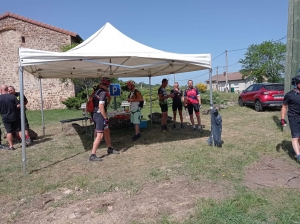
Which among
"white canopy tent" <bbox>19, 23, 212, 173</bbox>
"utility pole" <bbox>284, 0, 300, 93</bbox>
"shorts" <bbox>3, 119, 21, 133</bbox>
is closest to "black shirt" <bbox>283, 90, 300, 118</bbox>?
"white canopy tent" <bbox>19, 23, 212, 173</bbox>

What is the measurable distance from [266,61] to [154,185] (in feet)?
117

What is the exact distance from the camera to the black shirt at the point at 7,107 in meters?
6.08

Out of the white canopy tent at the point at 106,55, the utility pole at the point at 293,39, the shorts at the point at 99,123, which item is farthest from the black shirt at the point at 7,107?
the utility pole at the point at 293,39

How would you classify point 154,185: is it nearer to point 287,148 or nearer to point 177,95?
point 287,148

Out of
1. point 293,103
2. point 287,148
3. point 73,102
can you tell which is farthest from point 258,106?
point 73,102

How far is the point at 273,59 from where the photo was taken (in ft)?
111

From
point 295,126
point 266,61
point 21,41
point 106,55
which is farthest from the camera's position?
point 266,61

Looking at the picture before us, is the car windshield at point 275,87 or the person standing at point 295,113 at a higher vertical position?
the car windshield at point 275,87

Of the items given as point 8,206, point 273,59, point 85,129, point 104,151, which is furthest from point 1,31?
point 273,59

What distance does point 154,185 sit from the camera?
3.79 m

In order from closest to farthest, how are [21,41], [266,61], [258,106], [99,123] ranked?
[99,123]
[258,106]
[21,41]
[266,61]

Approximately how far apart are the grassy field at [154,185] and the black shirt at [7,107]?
0.88 meters

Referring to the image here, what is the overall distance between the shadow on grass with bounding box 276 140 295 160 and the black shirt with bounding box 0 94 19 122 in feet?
21.0

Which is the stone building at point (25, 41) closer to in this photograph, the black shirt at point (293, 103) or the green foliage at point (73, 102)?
the green foliage at point (73, 102)
